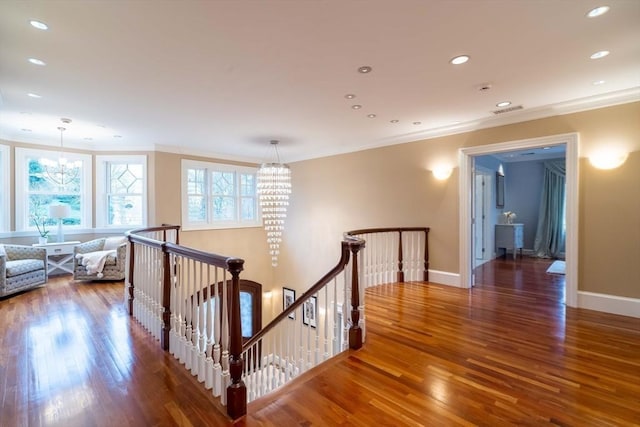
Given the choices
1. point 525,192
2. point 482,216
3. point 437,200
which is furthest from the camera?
point 525,192

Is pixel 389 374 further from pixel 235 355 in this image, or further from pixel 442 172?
pixel 442 172

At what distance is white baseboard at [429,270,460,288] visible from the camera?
16.0 ft

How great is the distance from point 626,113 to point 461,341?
3.40 metres

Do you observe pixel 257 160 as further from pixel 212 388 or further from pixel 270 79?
pixel 212 388

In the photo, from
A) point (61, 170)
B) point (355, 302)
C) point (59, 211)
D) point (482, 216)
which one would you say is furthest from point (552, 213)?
point (61, 170)

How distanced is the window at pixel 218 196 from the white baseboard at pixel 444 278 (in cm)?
506

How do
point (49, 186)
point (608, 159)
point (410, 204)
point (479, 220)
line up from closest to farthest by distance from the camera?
point (608, 159) → point (410, 204) → point (49, 186) → point (479, 220)

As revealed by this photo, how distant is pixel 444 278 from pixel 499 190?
465cm

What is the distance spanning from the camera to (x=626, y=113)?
3.52 metres

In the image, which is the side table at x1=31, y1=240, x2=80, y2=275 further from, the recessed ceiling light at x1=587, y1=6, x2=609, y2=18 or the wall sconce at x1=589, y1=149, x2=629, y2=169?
the wall sconce at x1=589, y1=149, x2=629, y2=169

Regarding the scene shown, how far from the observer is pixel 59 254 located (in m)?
→ 5.77

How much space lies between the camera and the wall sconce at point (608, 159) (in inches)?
140

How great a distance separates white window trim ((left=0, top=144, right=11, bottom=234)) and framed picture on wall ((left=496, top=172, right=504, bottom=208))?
1109cm

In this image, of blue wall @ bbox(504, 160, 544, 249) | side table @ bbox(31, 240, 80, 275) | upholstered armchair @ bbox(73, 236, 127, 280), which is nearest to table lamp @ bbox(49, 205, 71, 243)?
side table @ bbox(31, 240, 80, 275)
